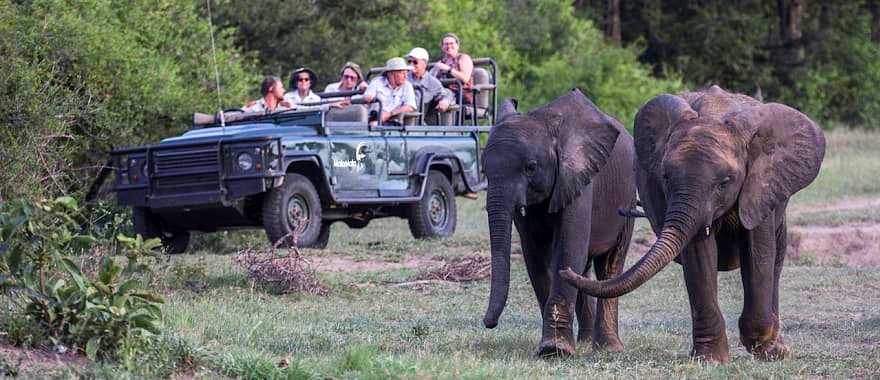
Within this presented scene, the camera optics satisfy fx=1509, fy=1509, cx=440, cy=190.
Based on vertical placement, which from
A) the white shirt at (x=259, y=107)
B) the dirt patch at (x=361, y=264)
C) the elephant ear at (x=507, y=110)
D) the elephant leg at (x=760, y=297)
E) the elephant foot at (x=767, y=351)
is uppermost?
the elephant ear at (x=507, y=110)

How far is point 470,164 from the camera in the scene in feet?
61.5

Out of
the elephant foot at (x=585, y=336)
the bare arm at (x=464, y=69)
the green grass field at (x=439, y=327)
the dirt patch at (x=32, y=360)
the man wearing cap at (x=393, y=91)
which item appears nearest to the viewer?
the dirt patch at (x=32, y=360)

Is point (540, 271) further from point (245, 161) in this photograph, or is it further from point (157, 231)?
point (157, 231)

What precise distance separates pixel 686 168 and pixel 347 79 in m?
10.5

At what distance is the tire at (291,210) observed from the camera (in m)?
15.6

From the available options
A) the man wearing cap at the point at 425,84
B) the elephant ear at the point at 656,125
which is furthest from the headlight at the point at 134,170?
the elephant ear at the point at 656,125

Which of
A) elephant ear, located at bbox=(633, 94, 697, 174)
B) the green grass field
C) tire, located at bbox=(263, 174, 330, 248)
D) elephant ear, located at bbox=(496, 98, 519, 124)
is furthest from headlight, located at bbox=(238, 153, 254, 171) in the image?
elephant ear, located at bbox=(633, 94, 697, 174)

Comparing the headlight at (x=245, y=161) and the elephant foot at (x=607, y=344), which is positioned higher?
the headlight at (x=245, y=161)

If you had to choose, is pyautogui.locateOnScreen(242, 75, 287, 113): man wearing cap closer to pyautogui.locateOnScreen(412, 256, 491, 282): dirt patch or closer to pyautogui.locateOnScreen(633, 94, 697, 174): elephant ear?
pyautogui.locateOnScreen(412, 256, 491, 282): dirt patch

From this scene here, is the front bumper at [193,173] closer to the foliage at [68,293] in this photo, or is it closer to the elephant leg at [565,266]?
the elephant leg at [565,266]

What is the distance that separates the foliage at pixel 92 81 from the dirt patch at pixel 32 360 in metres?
5.46

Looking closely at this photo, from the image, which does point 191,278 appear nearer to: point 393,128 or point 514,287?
point 514,287

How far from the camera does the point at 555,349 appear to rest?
8.85 m

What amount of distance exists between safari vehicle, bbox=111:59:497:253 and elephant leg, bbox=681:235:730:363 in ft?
21.5
